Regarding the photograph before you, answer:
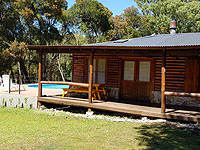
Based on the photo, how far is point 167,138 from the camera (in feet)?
20.5

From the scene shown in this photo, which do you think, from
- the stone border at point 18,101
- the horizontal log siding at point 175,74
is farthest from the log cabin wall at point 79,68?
the horizontal log siding at point 175,74

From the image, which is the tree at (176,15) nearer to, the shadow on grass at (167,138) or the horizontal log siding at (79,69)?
the horizontal log siding at (79,69)

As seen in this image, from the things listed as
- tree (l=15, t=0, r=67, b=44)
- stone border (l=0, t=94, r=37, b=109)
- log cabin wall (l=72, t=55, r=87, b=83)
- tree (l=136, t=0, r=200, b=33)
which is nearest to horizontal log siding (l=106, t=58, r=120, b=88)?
log cabin wall (l=72, t=55, r=87, b=83)

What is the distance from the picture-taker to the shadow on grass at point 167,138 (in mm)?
5594

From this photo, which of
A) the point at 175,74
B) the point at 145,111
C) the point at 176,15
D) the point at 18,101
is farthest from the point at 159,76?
the point at 176,15

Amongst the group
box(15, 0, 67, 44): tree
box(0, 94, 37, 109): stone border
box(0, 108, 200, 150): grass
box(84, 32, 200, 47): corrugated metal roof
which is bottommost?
box(0, 108, 200, 150): grass

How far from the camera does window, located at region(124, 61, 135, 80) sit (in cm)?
1125

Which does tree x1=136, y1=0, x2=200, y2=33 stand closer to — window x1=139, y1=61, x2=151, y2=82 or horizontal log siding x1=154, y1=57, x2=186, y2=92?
window x1=139, y1=61, x2=151, y2=82

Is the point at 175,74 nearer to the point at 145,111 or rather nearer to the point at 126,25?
the point at 145,111

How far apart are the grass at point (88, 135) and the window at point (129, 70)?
11.5 ft

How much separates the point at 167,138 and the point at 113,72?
5857 mm

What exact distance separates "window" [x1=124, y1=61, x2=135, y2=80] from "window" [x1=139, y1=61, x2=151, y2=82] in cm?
38

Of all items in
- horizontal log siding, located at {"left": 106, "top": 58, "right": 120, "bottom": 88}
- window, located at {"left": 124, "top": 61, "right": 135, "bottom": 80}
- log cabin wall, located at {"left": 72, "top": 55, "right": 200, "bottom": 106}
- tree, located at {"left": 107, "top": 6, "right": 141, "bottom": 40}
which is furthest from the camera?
tree, located at {"left": 107, "top": 6, "right": 141, "bottom": 40}

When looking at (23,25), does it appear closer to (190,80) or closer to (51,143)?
(190,80)
